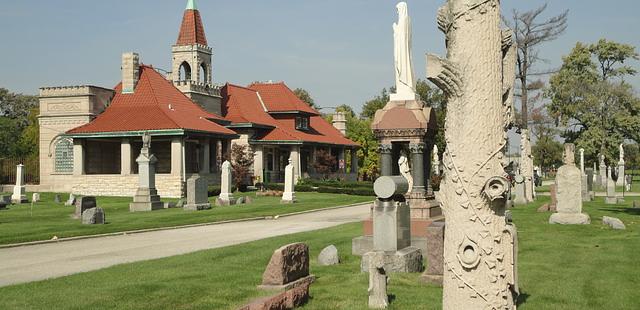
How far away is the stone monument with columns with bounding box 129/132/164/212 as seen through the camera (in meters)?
27.0

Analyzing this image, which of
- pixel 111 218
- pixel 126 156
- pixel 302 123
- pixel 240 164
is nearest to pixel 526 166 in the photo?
pixel 111 218

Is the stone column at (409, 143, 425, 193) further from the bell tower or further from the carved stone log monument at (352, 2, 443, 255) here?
the bell tower

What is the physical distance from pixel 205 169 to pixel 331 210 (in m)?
16.2

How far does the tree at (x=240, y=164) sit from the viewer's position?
142ft

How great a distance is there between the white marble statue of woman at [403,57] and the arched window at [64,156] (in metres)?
31.5

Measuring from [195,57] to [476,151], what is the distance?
46.5 metres

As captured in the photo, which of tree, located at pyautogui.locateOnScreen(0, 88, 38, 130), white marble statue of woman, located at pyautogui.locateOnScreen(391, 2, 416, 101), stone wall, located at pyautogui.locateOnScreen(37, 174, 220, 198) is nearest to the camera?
white marble statue of woman, located at pyautogui.locateOnScreen(391, 2, 416, 101)

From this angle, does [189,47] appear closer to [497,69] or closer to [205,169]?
[205,169]

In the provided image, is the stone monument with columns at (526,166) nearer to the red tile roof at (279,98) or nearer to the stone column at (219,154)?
the stone column at (219,154)

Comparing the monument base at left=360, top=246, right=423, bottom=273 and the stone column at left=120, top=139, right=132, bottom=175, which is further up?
the stone column at left=120, top=139, right=132, bottom=175

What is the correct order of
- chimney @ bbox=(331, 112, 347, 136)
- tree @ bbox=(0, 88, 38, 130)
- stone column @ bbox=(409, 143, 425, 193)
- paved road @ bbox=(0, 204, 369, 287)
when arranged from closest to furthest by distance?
1. paved road @ bbox=(0, 204, 369, 287)
2. stone column @ bbox=(409, 143, 425, 193)
3. chimney @ bbox=(331, 112, 347, 136)
4. tree @ bbox=(0, 88, 38, 130)

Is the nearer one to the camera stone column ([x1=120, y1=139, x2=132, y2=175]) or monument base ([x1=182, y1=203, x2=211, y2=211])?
monument base ([x1=182, y1=203, x2=211, y2=211])

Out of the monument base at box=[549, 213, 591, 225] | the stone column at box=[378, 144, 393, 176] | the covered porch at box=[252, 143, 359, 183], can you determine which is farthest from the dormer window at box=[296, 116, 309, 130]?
the monument base at box=[549, 213, 591, 225]

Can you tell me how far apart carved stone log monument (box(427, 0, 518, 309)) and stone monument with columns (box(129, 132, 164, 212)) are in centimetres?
2364
